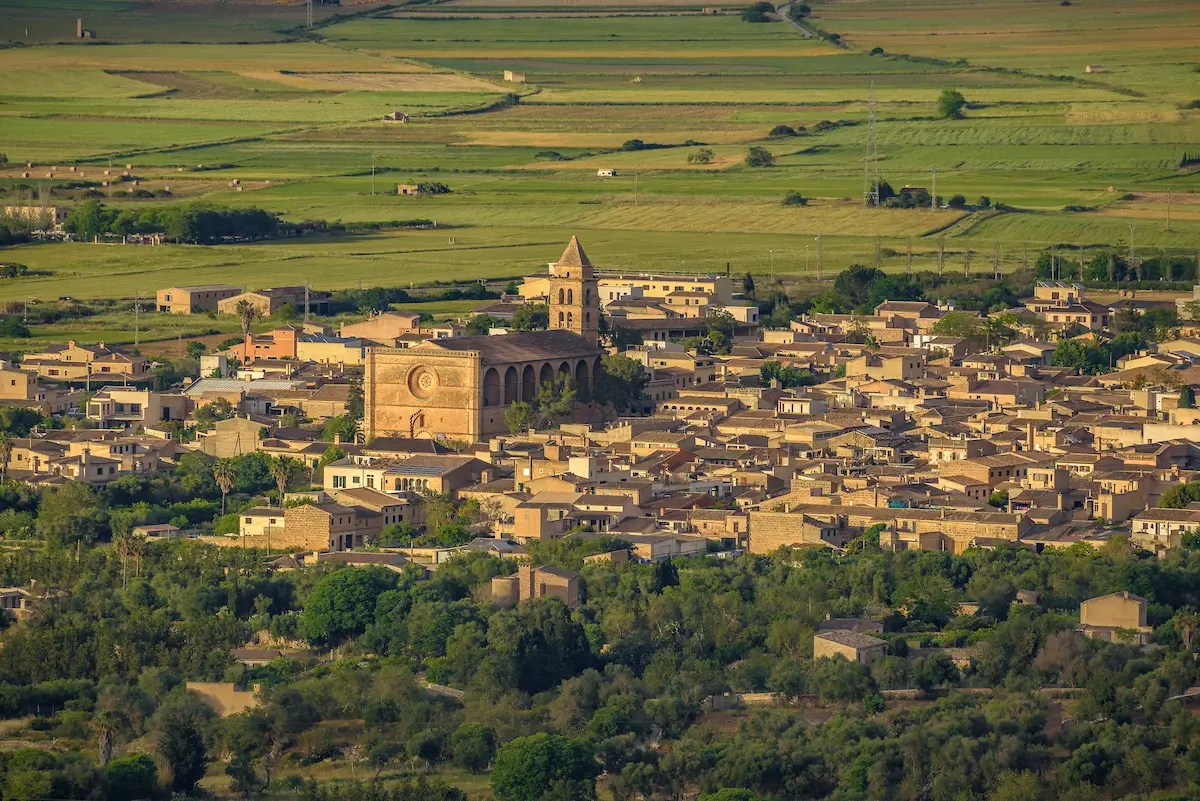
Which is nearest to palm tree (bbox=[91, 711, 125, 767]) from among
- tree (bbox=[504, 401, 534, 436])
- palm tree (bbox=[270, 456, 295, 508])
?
palm tree (bbox=[270, 456, 295, 508])

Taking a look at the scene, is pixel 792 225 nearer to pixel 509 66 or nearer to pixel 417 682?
pixel 509 66

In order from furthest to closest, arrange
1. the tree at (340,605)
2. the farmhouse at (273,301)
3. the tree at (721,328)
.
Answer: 1. the farmhouse at (273,301)
2. the tree at (721,328)
3. the tree at (340,605)

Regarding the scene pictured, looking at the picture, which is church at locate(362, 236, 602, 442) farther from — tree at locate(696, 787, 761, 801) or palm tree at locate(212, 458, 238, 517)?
tree at locate(696, 787, 761, 801)

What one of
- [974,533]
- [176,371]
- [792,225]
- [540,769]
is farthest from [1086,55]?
[540,769]

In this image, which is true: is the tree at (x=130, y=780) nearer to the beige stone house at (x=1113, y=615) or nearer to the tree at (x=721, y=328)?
the beige stone house at (x=1113, y=615)

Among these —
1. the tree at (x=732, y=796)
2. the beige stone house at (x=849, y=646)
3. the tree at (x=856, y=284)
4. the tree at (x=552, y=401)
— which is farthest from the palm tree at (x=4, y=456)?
the tree at (x=856, y=284)
